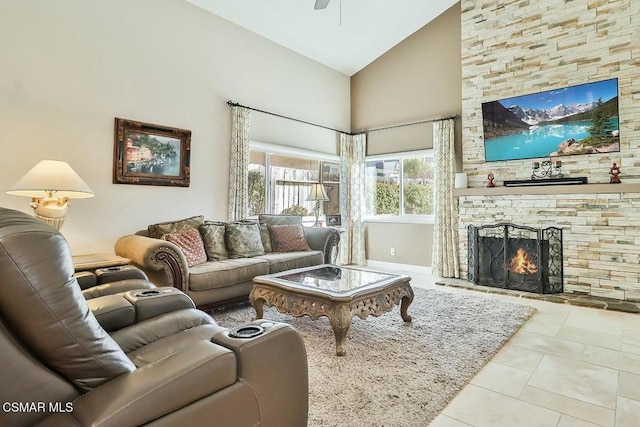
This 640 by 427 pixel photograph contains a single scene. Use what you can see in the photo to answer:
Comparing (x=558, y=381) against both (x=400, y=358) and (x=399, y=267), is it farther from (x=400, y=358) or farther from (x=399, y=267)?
(x=399, y=267)

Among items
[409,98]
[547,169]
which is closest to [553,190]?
[547,169]

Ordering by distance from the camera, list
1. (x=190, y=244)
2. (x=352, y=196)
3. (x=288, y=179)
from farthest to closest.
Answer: (x=352, y=196)
(x=288, y=179)
(x=190, y=244)

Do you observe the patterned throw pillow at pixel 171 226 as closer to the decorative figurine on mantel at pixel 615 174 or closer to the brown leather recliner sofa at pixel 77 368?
the brown leather recliner sofa at pixel 77 368

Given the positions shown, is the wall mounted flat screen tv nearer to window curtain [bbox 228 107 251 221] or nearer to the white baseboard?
the white baseboard

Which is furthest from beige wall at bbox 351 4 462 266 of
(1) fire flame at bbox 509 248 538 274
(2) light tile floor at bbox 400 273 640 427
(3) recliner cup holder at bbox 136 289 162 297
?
(3) recliner cup holder at bbox 136 289 162 297

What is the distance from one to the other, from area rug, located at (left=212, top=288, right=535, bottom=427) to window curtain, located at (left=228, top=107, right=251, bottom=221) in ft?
4.75

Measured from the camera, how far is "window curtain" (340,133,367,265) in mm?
6309

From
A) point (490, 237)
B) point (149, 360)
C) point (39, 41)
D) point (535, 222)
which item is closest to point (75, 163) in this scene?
point (39, 41)

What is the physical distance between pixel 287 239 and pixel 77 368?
3.66m

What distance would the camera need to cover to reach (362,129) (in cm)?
648

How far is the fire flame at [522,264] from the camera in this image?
444 centimetres

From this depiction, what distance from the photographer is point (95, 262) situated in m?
2.87

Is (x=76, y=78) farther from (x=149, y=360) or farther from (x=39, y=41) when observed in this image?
(x=149, y=360)

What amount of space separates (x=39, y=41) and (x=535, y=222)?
5.69 m
